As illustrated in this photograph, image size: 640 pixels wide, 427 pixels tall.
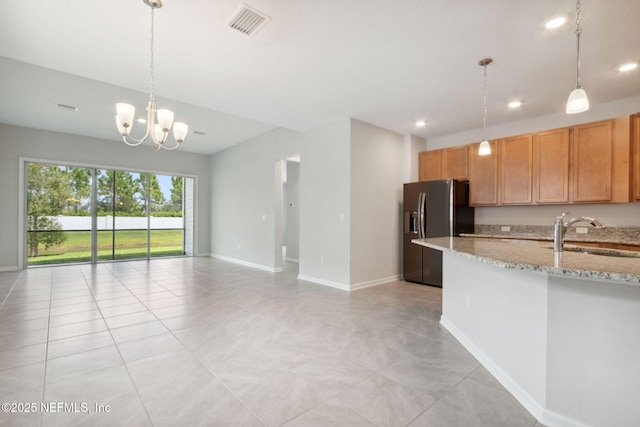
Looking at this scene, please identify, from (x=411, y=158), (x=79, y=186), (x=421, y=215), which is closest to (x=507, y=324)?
(x=421, y=215)

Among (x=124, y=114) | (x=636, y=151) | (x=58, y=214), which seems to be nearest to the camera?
(x=124, y=114)

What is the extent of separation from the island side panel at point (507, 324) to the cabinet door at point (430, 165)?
9.21 ft

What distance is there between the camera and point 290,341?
2633 millimetres

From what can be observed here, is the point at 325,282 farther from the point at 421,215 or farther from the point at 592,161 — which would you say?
the point at 592,161

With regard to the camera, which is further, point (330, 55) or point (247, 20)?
point (330, 55)

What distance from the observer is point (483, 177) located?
472cm

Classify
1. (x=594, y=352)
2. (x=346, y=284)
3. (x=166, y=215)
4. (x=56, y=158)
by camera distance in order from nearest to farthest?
(x=594, y=352)
(x=346, y=284)
(x=56, y=158)
(x=166, y=215)

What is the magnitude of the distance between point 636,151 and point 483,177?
1.70 m

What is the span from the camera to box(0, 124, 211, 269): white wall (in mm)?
5742

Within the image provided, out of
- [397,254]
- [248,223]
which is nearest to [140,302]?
[248,223]

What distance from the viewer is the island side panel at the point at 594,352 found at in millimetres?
1399

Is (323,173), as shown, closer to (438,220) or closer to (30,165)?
(438,220)

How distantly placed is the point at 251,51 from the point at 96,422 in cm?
295

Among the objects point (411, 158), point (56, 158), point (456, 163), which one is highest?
point (56, 158)
